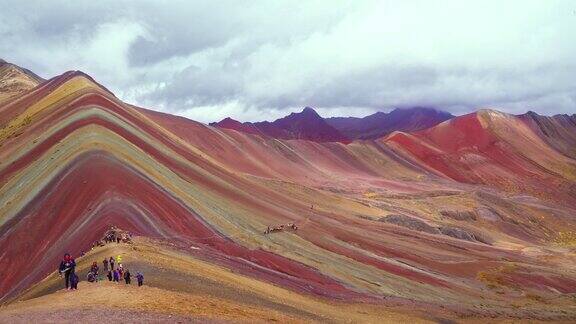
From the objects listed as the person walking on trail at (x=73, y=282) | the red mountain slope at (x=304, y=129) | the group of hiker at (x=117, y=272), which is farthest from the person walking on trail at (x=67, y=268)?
the red mountain slope at (x=304, y=129)

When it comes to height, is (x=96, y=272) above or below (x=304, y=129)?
below

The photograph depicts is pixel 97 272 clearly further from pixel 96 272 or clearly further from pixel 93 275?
pixel 93 275

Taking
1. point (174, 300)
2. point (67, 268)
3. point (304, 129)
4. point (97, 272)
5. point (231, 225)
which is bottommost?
point (174, 300)

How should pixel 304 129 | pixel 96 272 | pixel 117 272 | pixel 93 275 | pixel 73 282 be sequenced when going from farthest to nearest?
pixel 304 129
pixel 96 272
pixel 93 275
pixel 117 272
pixel 73 282

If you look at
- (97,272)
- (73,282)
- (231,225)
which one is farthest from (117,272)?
(231,225)

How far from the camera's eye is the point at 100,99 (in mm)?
63719

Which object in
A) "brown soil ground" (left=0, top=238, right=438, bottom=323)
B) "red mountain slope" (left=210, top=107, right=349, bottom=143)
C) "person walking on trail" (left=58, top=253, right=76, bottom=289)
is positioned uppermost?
"red mountain slope" (left=210, top=107, right=349, bottom=143)

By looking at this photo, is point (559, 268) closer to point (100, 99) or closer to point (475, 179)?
point (100, 99)

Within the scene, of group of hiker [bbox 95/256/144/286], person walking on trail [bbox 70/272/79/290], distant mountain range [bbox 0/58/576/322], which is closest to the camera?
person walking on trail [bbox 70/272/79/290]

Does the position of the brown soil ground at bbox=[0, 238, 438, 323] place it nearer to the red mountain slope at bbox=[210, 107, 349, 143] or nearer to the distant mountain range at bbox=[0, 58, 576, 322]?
the distant mountain range at bbox=[0, 58, 576, 322]

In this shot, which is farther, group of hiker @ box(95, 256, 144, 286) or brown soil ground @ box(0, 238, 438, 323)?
group of hiker @ box(95, 256, 144, 286)

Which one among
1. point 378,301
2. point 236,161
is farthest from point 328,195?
point 378,301

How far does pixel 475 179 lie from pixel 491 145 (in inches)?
797

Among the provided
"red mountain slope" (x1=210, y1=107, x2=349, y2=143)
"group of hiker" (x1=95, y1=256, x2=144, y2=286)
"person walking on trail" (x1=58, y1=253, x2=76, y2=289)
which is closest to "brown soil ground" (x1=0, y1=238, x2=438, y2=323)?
"group of hiker" (x1=95, y1=256, x2=144, y2=286)
